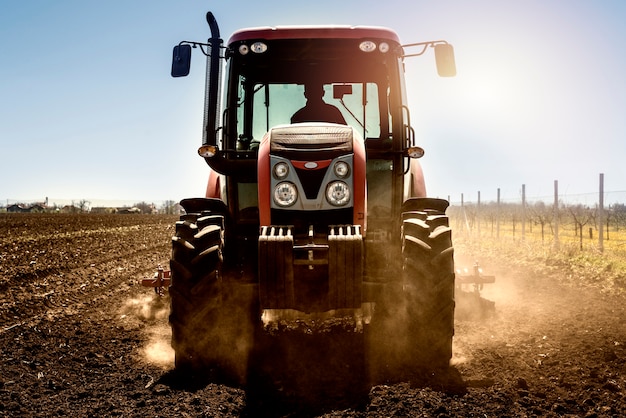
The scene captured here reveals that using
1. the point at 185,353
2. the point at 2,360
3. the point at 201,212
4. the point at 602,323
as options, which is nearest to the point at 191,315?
the point at 185,353

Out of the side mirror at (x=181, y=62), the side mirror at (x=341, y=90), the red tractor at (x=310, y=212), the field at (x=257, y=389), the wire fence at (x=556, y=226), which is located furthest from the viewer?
the wire fence at (x=556, y=226)

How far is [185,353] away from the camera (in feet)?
14.9

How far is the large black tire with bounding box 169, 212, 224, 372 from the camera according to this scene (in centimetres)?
439

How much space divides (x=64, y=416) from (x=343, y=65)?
3544mm

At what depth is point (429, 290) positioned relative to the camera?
4.39 metres

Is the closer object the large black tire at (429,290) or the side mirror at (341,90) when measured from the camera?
the large black tire at (429,290)

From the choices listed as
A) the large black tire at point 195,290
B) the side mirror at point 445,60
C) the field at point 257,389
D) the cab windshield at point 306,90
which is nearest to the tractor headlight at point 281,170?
the large black tire at point 195,290

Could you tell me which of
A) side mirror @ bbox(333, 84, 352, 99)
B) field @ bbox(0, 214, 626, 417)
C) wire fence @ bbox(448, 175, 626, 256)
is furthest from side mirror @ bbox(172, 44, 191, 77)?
wire fence @ bbox(448, 175, 626, 256)

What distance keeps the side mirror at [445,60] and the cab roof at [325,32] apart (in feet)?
1.27

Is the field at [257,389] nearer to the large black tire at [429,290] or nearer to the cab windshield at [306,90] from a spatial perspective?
the large black tire at [429,290]

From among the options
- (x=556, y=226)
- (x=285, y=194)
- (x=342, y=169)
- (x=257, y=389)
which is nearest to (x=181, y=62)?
(x=285, y=194)

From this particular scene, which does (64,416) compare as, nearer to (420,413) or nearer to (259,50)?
(420,413)

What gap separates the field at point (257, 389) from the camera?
13.0 feet

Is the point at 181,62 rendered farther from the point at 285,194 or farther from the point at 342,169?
the point at 342,169
